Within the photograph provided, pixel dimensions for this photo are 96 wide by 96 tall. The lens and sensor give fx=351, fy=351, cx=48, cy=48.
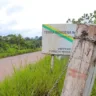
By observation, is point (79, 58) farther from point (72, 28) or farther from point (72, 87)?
point (72, 28)

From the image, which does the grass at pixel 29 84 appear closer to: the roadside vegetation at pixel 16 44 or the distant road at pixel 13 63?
the distant road at pixel 13 63

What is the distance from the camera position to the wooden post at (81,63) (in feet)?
9.36

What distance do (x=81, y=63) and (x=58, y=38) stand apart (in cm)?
428

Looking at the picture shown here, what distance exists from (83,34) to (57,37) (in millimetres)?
4272

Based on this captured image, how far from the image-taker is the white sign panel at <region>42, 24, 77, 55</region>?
7098mm

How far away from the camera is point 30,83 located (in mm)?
5262

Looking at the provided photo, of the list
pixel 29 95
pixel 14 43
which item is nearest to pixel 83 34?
pixel 29 95

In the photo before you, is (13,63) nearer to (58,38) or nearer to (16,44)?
(58,38)

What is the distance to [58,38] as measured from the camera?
23.4ft

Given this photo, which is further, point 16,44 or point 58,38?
point 16,44

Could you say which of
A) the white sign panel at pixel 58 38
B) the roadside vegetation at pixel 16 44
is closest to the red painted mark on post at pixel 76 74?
the white sign panel at pixel 58 38

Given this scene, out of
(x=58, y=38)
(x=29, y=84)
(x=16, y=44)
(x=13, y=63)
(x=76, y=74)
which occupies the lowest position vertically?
(x=16, y=44)

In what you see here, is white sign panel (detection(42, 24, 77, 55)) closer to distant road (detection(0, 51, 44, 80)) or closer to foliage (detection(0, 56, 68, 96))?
distant road (detection(0, 51, 44, 80))

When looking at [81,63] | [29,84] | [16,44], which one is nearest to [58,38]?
[29,84]
